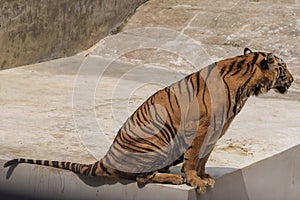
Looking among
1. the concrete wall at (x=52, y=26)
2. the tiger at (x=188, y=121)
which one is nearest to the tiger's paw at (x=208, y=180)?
the tiger at (x=188, y=121)

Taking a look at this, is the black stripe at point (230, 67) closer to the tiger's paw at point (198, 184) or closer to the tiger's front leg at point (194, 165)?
the tiger's front leg at point (194, 165)

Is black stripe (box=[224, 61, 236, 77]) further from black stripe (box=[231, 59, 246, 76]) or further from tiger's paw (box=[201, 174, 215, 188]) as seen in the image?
tiger's paw (box=[201, 174, 215, 188])

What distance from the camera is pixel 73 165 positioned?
3961mm

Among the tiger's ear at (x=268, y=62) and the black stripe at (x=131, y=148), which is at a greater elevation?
the tiger's ear at (x=268, y=62)

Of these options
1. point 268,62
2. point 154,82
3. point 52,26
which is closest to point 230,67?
point 268,62

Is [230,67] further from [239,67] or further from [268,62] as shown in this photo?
[268,62]

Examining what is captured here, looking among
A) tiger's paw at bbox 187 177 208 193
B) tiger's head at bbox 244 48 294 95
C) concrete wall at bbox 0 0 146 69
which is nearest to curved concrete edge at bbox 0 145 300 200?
tiger's paw at bbox 187 177 208 193

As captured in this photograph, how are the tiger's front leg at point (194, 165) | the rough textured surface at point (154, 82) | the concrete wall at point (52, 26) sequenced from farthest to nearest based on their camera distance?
the concrete wall at point (52, 26), the rough textured surface at point (154, 82), the tiger's front leg at point (194, 165)

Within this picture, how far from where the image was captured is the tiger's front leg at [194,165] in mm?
3586

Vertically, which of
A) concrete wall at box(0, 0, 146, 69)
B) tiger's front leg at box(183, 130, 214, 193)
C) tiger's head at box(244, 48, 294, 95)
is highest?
tiger's head at box(244, 48, 294, 95)

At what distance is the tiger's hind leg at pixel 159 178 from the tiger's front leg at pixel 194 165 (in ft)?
0.20

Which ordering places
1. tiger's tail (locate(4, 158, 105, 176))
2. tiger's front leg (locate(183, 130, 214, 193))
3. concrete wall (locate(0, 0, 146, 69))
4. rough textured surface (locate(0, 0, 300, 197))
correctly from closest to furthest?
tiger's front leg (locate(183, 130, 214, 193)), tiger's tail (locate(4, 158, 105, 176)), rough textured surface (locate(0, 0, 300, 197)), concrete wall (locate(0, 0, 146, 69))

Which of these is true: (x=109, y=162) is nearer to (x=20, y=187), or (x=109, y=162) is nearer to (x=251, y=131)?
(x=20, y=187)

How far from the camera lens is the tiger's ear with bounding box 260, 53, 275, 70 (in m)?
3.68
